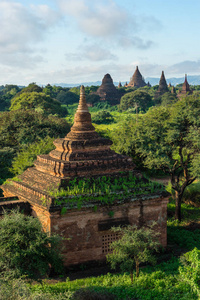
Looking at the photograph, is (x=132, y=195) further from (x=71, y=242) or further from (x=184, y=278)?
(x=184, y=278)

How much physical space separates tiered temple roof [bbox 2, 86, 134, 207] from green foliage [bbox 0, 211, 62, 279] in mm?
3219

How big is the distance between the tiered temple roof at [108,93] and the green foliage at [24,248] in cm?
9266

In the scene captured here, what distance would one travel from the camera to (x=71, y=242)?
1359cm

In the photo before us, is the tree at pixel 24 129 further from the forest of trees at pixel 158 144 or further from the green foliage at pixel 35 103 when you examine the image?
the green foliage at pixel 35 103

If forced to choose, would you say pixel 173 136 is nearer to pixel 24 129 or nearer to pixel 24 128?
pixel 24 129

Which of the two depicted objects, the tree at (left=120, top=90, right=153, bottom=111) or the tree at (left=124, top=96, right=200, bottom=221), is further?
the tree at (left=120, top=90, right=153, bottom=111)

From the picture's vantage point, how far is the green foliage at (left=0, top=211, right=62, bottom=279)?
9.93 meters

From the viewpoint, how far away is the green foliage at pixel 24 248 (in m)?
9.93

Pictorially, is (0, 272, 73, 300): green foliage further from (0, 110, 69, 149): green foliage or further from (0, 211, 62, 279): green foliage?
(0, 110, 69, 149): green foliage

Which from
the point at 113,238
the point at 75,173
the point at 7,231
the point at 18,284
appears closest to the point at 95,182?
the point at 75,173

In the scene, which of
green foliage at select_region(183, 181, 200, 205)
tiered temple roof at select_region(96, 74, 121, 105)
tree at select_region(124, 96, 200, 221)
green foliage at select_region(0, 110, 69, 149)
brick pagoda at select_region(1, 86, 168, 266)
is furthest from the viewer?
tiered temple roof at select_region(96, 74, 121, 105)

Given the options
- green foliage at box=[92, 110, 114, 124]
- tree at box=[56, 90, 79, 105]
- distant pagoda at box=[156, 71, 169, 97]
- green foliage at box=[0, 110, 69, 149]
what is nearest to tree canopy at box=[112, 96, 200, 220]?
green foliage at box=[0, 110, 69, 149]

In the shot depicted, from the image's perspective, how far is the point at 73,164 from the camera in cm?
1481

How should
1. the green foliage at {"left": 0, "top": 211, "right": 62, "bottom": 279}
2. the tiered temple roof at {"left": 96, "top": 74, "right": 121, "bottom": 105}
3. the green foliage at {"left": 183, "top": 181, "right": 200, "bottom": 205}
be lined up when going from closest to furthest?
1. the green foliage at {"left": 0, "top": 211, "right": 62, "bottom": 279}
2. the green foliage at {"left": 183, "top": 181, "right": 200, "bottom": 205}
3. the tiered temple roof at {"left": 96, "top": 74, "right": 121, "bottom": 105}
